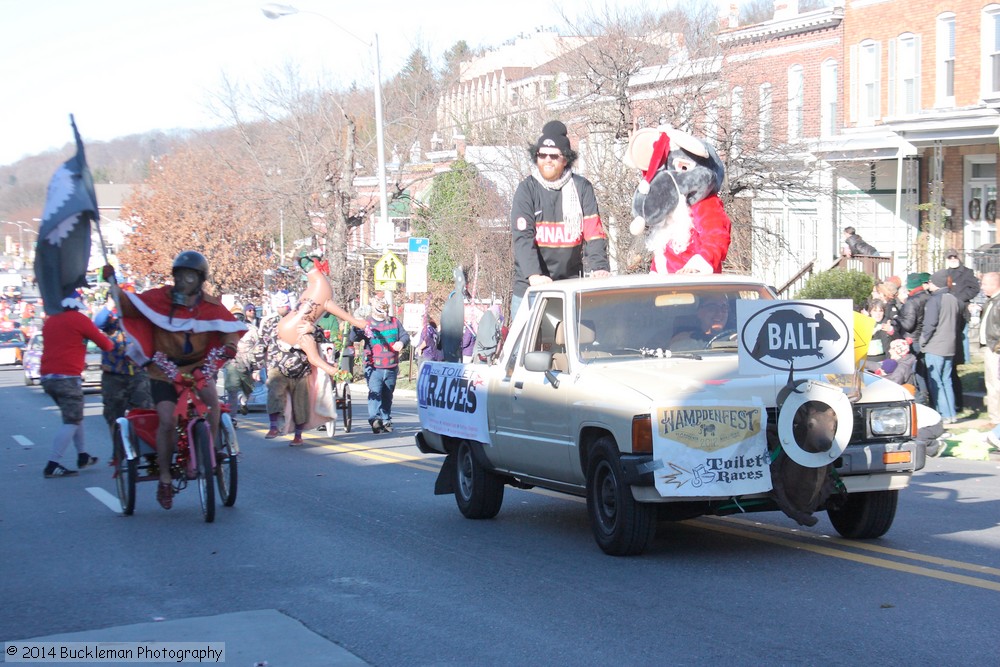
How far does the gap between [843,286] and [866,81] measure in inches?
356

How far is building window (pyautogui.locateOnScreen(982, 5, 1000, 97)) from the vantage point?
29359 millimetres

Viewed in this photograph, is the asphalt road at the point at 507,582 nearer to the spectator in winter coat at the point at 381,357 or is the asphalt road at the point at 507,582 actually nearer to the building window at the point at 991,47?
the spectator in winter coat at the point at 381,357

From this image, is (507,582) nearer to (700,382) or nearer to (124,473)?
(700,382)

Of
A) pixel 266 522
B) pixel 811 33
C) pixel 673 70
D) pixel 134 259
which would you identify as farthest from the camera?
pixel 134 259

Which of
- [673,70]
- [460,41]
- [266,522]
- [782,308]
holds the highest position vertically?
[460,41]

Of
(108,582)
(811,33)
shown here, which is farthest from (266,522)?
(811,33)

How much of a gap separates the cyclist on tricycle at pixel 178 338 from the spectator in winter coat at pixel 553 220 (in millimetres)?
2556

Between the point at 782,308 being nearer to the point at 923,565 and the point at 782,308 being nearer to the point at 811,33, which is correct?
the point at 923,565

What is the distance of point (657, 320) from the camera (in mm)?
8742

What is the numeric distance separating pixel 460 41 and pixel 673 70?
68.6 meters

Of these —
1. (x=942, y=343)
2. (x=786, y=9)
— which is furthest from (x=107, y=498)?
(x=786, y=9)

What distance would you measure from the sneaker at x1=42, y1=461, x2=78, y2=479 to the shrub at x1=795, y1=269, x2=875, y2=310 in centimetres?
1721

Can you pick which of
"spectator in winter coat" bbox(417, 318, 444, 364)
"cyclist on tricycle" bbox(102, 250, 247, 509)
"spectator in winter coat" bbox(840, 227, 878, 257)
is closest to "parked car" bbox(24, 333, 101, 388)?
"spectator in winter coat" bbox(417, 318, 444, 364)

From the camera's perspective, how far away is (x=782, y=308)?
771 centimetres
